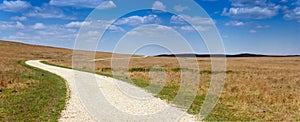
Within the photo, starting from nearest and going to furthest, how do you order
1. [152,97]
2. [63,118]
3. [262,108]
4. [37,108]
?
[63,118], [37,108], [262,108], [152,97]

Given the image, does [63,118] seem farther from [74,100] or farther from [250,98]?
[250,98]

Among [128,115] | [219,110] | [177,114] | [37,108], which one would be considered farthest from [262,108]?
[37,108]

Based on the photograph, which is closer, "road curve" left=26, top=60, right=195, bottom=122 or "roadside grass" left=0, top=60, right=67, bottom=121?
"road curve" left=26, top=60, right=195, bottom=122

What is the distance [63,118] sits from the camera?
12.5 meters

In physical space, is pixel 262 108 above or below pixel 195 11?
below

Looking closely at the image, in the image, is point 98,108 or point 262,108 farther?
point 262,108

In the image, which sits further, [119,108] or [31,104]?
[31,104]

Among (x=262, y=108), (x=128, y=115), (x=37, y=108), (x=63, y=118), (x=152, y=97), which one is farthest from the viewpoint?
(x=152, y=97)

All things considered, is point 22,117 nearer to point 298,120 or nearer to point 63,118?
point 63,118

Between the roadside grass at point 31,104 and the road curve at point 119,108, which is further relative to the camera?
the roadside grass at point 31,104

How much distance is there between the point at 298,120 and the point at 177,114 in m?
4.74

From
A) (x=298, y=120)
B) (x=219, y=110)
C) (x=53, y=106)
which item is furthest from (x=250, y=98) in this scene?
(x=53, y=106)

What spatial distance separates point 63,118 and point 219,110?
7017 mm

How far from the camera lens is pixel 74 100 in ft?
55.7
